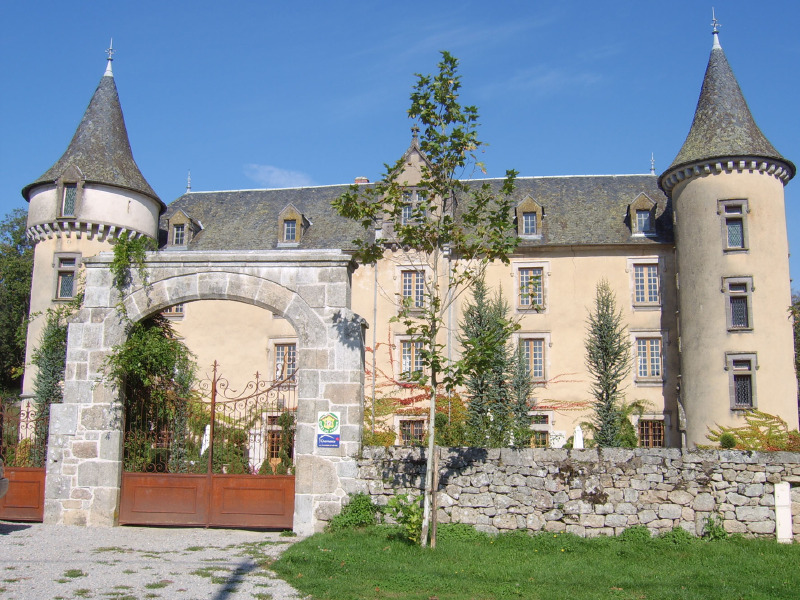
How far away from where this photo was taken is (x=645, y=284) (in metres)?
25.0

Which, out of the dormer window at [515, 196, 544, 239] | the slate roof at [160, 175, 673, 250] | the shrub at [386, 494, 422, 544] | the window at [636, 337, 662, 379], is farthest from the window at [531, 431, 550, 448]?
the shrub at [386, 494, 422, 544]

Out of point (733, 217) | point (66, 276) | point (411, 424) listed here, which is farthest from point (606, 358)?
point (66, 276)

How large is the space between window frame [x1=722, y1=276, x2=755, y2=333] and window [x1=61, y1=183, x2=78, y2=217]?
2010cm

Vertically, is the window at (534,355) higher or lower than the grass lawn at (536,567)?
higher

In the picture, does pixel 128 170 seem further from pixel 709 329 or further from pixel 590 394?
pixel 709 329

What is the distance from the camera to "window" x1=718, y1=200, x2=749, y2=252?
73.1 feet

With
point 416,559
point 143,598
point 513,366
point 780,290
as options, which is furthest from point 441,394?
point 143,598

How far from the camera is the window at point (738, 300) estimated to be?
863 inches

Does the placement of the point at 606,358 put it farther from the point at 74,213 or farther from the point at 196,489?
the point at 74,213

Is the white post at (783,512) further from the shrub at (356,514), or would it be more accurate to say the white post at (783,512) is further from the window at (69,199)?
the window at (69,199)

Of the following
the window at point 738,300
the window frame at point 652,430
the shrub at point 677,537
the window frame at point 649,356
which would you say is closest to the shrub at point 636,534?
the shrub at point 677,537

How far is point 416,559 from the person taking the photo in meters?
9.43

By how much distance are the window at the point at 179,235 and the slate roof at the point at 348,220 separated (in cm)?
34

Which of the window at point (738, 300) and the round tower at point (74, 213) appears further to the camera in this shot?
the round tower at point (74, 213)
